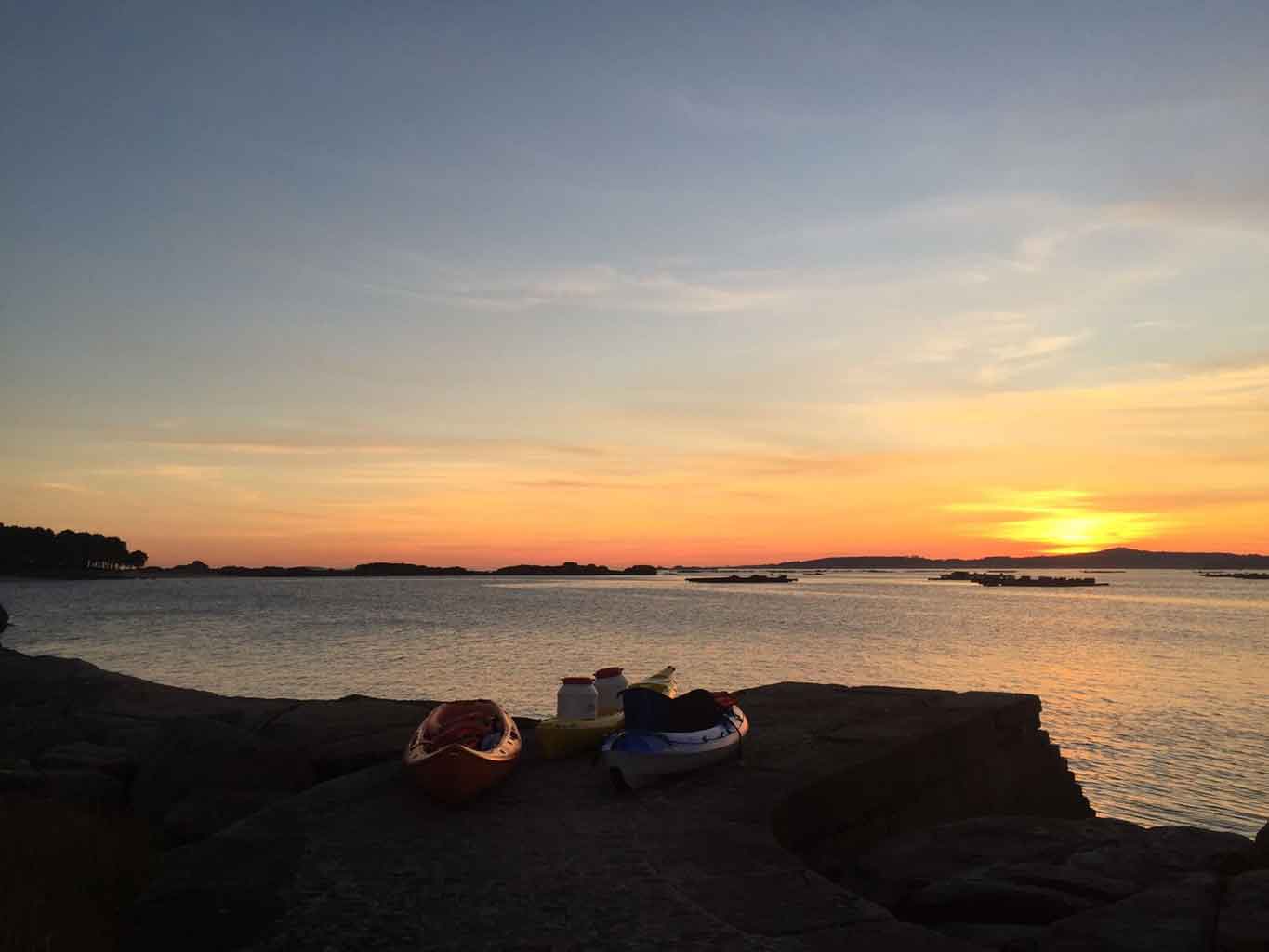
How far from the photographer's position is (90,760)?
13500 mm

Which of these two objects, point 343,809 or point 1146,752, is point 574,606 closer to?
point 1146,752

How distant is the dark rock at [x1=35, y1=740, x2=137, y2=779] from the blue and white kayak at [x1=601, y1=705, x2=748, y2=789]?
7560 millimetres

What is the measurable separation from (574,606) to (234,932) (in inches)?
3615

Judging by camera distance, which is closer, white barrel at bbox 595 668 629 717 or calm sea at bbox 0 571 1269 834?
white barrel at bbox 595 668 629 717

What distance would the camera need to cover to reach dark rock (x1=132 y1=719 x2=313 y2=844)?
1112 centimetres

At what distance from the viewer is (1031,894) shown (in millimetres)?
7832

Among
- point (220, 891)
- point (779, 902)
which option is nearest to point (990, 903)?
point (779, 902)

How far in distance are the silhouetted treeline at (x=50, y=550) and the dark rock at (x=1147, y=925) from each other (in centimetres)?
19262

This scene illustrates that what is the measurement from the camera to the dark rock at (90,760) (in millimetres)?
13180

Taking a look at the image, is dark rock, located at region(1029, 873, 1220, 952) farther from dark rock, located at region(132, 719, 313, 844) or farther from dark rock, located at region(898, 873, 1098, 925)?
dark rock, located at region(132, 719, 313, 844)

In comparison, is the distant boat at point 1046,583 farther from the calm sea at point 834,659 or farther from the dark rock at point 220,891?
the dark rock at point 220,891

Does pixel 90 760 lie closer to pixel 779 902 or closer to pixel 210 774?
pixel 210 774

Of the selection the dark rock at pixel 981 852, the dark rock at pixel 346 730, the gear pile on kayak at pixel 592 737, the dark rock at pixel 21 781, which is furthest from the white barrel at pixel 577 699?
the dark rock at pixel 21 781

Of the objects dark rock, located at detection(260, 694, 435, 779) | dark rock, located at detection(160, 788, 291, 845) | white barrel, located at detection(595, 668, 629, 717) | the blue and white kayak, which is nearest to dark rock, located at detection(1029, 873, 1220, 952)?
the blue and white kayak
